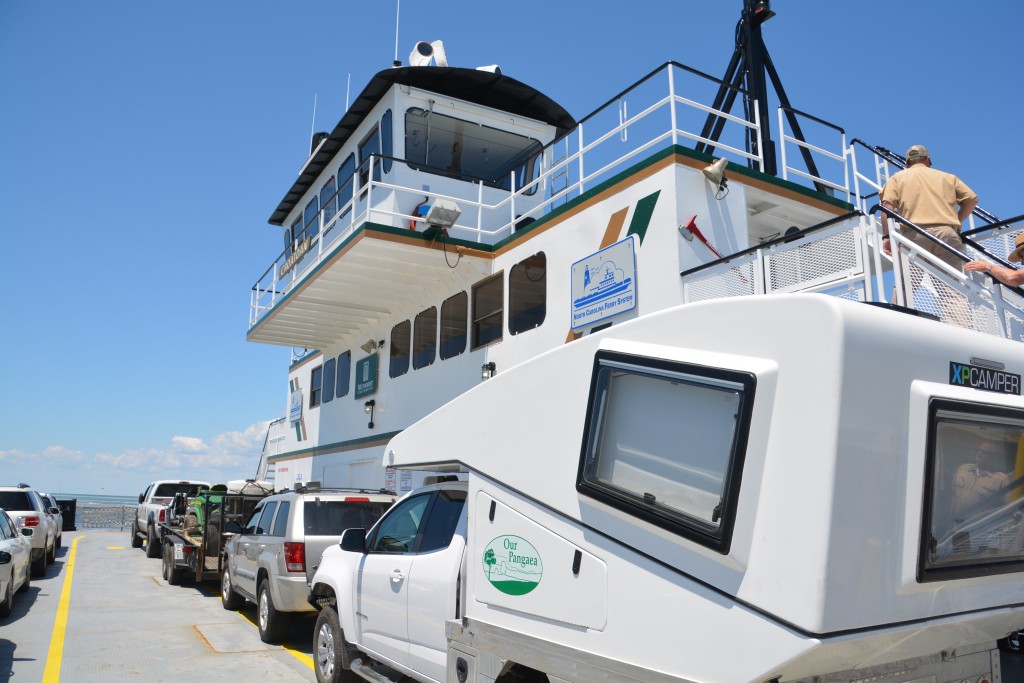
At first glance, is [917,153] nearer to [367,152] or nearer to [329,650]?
[329,650]

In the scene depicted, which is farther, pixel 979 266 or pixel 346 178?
pixel 346 178

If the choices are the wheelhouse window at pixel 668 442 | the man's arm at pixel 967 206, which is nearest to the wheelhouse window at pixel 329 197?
the man's arm at pixel 967 206

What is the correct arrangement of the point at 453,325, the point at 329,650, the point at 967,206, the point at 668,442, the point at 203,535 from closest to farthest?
the point at 668,442
the point at 967,206
the point at 329,650
the point at 453,325
the point at 203,535

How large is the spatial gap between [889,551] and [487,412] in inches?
91.7

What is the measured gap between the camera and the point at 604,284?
8.59 metres

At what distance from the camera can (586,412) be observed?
12.0 ft

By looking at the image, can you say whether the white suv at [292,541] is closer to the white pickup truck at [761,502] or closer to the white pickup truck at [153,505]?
the white pickup truck at [761,502]

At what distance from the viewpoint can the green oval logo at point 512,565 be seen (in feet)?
12.9

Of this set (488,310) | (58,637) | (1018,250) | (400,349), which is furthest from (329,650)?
(400,349)

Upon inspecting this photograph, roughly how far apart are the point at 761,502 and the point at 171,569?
1368 centimetres

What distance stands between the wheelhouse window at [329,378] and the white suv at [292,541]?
7.41m

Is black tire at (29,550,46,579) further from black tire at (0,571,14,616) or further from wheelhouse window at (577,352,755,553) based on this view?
wheelhouse window at (577,352,755,553)

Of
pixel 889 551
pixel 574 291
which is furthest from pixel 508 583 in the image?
pixel 574 291

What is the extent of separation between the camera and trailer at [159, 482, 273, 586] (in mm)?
12484
